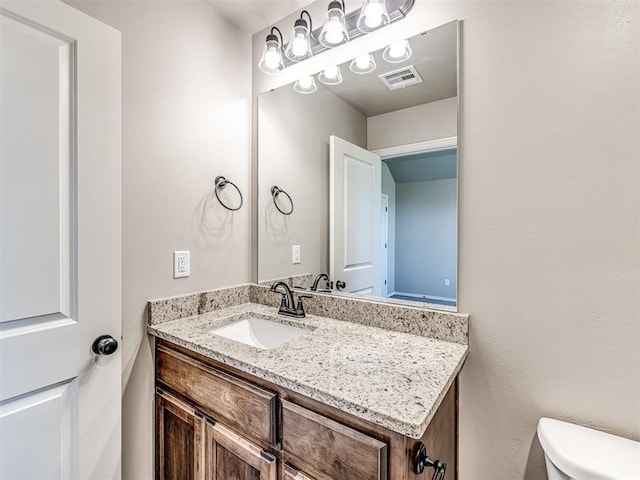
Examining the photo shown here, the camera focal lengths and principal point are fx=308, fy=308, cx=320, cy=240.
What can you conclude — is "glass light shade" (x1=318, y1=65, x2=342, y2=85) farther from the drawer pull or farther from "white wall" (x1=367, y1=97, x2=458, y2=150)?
the drawer pull

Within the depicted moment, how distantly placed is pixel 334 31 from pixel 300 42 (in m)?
0.18

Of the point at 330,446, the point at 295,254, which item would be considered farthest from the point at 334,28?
the point at 330,446

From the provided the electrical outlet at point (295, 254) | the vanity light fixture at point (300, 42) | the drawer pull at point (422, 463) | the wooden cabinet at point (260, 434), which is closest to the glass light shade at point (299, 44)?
the vanity light fixture at point (300, 42)

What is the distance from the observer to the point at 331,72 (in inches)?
57.4

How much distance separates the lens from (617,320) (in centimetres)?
87

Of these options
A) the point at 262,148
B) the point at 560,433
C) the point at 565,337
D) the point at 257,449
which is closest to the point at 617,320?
the point at 565,337

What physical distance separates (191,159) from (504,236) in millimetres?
1334

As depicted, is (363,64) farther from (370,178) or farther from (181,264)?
(181,264)

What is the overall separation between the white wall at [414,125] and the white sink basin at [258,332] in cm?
91

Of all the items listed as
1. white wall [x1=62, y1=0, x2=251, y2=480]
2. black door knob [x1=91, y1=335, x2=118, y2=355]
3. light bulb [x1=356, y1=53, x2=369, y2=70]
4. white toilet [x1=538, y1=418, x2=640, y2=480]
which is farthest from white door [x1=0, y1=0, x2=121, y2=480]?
white toilet [x1=538, y1=418, x2=640, y2=480]

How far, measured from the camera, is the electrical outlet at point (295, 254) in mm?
1655

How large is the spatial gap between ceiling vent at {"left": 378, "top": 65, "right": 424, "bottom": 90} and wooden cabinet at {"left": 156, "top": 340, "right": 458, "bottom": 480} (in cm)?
117

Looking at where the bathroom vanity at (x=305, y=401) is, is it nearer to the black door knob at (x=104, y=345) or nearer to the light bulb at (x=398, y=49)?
the black door knob at (x=104, y=345)

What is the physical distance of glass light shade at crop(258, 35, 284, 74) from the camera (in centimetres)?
147
